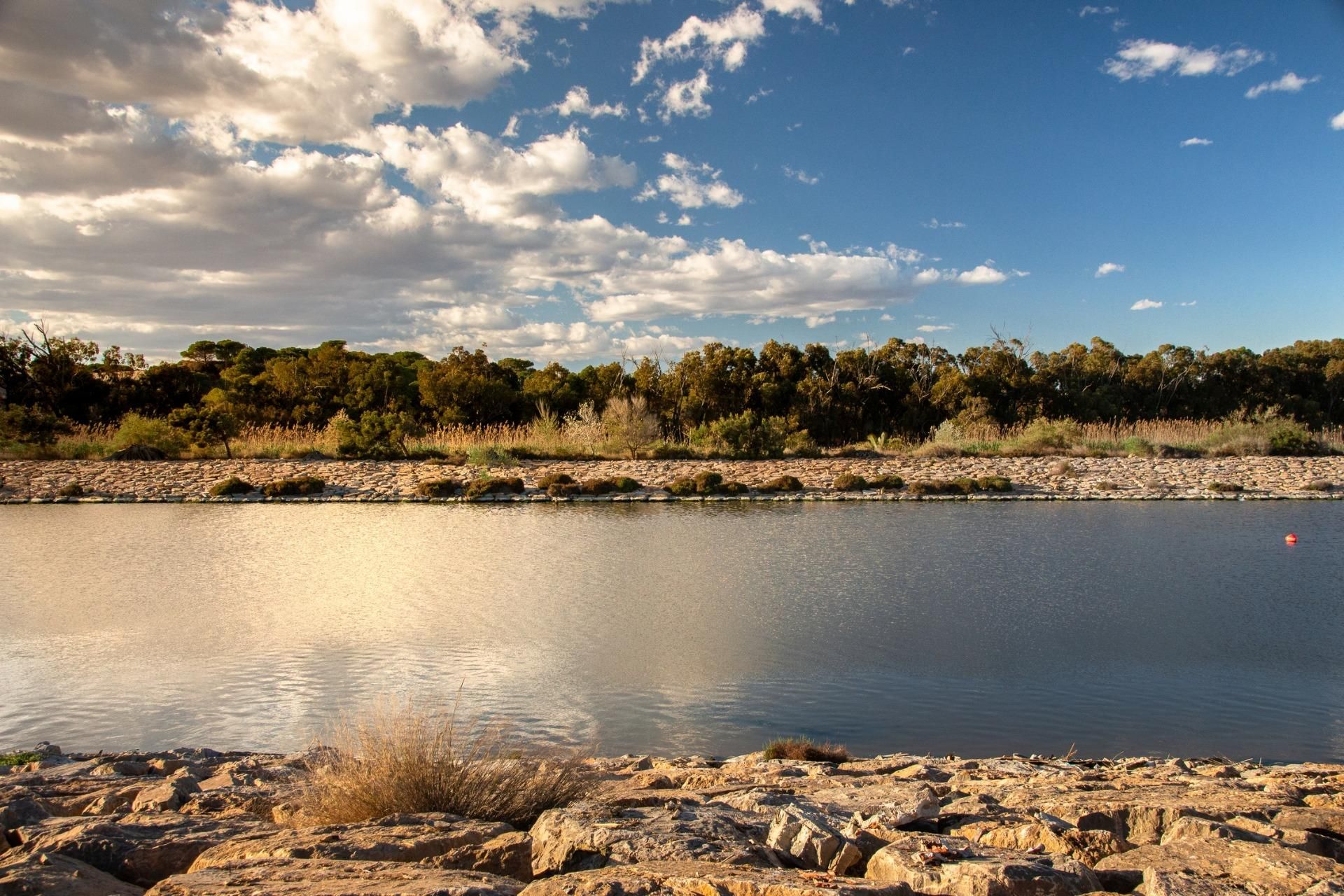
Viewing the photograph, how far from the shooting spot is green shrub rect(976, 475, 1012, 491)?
20375 mm

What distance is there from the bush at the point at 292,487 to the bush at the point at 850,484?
1323 cm

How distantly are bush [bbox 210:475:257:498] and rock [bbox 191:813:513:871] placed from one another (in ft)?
64.9

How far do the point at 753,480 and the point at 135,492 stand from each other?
15.8m

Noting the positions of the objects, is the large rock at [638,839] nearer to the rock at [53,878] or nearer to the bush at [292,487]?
the rock at [53,878]

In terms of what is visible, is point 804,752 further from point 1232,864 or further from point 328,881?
point 328,881

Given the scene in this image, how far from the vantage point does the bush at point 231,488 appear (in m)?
20.6

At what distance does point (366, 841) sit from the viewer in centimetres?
300

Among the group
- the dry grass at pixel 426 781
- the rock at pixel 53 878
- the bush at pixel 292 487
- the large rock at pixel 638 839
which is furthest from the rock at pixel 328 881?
the bush at pixel 292 487

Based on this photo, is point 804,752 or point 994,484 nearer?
point 804,752

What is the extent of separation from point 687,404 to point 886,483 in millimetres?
12692

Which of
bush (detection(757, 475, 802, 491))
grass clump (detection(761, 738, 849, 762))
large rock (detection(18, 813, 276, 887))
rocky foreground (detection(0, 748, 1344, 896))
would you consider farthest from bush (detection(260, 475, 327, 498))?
large rock (detection(18, 813, 276, 887))

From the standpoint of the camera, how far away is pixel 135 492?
827 inches

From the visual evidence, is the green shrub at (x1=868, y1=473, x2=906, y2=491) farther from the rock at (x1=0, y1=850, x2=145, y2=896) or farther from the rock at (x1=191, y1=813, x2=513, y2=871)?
the rock at (x1=0, y1=850, x2=145, y2=896)

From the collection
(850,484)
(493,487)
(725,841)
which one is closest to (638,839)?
(725,841)
